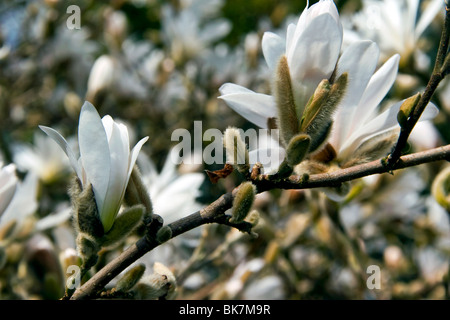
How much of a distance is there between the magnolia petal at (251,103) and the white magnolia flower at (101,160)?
0.46 feet

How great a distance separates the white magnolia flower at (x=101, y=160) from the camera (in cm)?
59

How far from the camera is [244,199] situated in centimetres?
58

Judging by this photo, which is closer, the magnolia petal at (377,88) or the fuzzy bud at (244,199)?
the fuzzy bud at (244,199)

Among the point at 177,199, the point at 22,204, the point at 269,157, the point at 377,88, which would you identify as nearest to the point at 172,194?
the point at 177,199

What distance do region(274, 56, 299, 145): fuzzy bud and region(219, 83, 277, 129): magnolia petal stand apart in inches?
1.0

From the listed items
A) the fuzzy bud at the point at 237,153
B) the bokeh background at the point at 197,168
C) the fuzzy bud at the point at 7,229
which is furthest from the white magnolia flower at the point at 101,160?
the fuzzy bud at the point at 7,229

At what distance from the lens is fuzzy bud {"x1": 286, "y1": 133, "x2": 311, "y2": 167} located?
1.93ft

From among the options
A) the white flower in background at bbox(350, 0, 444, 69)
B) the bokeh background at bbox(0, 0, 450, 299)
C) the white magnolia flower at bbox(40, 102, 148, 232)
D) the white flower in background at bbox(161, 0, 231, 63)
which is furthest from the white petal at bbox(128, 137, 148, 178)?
the white flower in background at bbox(161, 0, 231, 63)

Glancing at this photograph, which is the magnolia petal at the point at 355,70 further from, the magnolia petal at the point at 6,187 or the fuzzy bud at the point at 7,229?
the fuzzy bud at the point at 7,229

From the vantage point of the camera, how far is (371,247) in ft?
5.18

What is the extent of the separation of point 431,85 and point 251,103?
0.21m

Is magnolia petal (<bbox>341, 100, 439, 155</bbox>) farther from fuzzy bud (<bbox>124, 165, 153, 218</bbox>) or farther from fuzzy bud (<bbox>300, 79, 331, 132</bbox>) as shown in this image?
fuzzy bud (<bbox>124, 165, 153, 218</bbox>)
